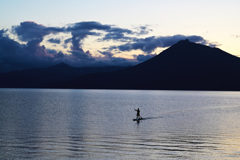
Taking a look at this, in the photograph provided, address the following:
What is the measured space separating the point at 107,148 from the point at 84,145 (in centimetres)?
360

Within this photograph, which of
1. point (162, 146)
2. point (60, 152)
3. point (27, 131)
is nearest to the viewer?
point (60, 152)

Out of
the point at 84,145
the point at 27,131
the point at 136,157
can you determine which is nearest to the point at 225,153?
the point at 136,157

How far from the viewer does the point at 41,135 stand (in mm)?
45406

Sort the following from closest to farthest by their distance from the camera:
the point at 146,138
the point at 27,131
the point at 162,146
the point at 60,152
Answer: the point at 60,152
the point at 162,146
the point at 146,138
the point at 27,131

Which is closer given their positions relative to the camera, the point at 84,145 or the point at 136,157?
the point at 136,157

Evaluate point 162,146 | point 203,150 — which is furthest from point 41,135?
point 203,150


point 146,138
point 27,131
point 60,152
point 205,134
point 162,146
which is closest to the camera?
point 60,152

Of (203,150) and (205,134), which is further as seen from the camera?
(205,134)

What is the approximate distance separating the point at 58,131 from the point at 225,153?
89.5 ft

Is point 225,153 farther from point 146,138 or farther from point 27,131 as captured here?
point 27,131

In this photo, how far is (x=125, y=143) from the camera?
3819cm

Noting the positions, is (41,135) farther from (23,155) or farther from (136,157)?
(136,157)

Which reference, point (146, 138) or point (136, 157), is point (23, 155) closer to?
point (136, 157)

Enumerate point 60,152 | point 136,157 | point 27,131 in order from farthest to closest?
point 27,131, point 60,152, point 136,157
